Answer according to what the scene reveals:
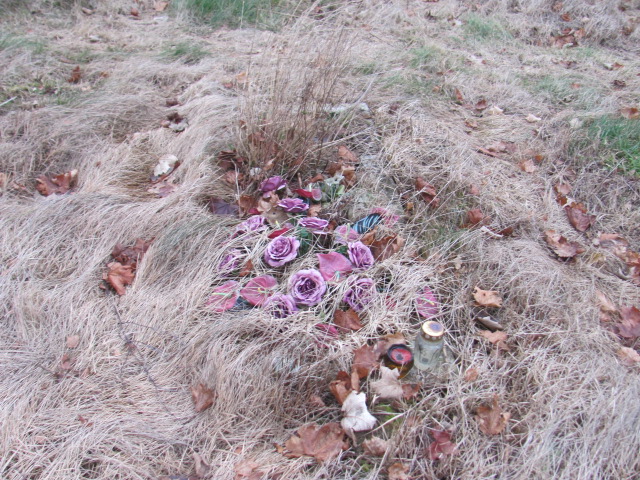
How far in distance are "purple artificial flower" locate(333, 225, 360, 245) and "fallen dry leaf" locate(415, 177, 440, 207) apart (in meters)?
0.45

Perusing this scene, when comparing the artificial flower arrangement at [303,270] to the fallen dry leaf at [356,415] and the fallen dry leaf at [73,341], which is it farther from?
the fallen dry leaf at [73,341]

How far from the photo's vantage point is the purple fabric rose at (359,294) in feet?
5.92

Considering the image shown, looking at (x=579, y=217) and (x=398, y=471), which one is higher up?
(x=579, y=217)

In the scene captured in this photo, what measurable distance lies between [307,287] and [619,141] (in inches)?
83.1

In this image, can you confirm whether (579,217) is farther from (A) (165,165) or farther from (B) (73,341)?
(B) (73,341)

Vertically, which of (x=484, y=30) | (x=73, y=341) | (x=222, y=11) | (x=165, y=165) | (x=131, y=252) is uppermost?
(x=484, y=30)

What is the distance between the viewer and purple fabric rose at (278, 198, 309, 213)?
7.00 feet

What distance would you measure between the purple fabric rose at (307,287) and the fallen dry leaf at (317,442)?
0.46m

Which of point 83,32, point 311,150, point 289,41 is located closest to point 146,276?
point 311,150

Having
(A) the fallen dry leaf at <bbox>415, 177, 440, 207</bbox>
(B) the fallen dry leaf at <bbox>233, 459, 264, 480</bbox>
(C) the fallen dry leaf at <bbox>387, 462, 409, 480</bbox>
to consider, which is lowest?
(B) the fallen dry leaf at <bbox>233, 459, 264, 480</bbox>

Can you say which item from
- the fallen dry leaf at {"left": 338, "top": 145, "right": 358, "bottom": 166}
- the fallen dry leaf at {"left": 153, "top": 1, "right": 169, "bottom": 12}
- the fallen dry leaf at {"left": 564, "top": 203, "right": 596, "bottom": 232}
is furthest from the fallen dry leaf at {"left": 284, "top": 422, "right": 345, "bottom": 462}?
the fallen dry leaf at {"left": 153, "top": 1, "right": 169, "bottom": 12}

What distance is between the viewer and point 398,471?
1378 millimetres

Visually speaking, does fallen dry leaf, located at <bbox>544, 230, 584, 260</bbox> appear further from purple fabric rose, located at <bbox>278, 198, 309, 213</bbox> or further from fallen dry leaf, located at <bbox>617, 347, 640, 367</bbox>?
purple fabric rose, located at <bbox>278, 198, 309, 213</bbox>

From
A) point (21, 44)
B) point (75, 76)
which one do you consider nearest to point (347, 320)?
point (75, 76)
